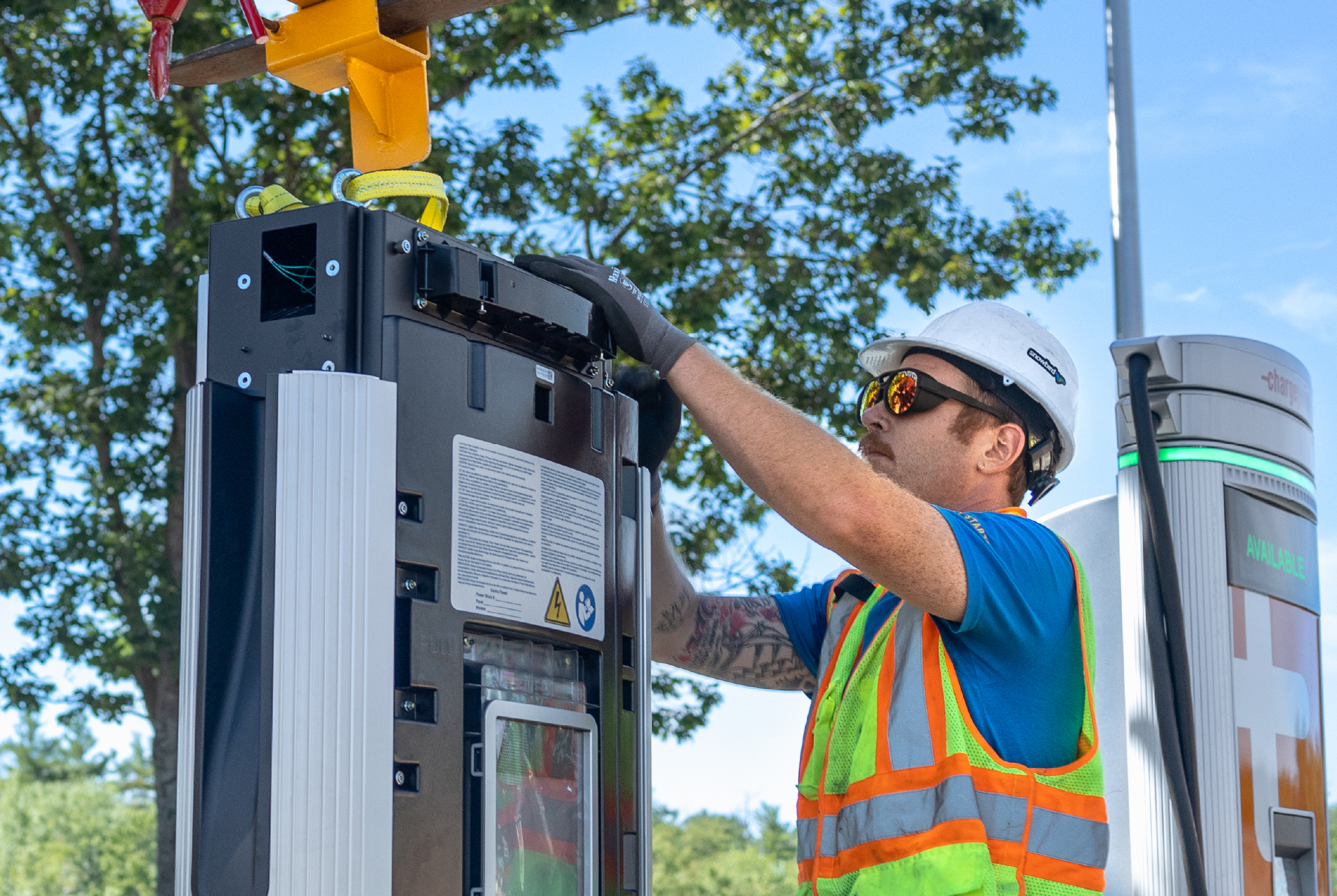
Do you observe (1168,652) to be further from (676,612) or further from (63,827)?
(63,827)

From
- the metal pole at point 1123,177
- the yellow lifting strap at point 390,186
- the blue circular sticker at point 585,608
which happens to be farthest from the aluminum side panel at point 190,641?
the metal pole at point 1123,177

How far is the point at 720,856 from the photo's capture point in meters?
54.2

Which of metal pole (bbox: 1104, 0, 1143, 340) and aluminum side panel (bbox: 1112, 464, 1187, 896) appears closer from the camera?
aluminum side panel (bbox: 1112, 464, 1187, 896)

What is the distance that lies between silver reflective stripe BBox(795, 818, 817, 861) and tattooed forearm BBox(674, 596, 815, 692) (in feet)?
1.96

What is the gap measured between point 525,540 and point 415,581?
8.9 inches

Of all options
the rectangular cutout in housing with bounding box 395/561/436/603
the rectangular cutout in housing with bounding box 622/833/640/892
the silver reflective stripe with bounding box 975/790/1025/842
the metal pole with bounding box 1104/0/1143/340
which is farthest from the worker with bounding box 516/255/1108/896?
the metal pole with bounding box 1104/0/1143/340

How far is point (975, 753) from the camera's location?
244 centimetres

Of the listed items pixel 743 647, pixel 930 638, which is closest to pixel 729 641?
pixel 743 647

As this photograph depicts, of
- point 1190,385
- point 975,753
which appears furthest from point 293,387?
point 1190,385

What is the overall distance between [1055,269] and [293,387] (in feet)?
32.2

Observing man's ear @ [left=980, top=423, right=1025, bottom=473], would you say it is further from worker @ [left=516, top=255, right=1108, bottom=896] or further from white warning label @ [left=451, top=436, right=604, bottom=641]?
white warning label @ [left=451, top=436, right=604, bottom=641]

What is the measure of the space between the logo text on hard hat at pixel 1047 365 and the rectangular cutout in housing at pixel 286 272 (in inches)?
62.8

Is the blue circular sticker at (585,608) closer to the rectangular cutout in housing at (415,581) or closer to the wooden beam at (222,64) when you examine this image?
the rectangular cutout in housing at (415,581)

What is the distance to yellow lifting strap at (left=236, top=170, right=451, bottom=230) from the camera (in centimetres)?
204
